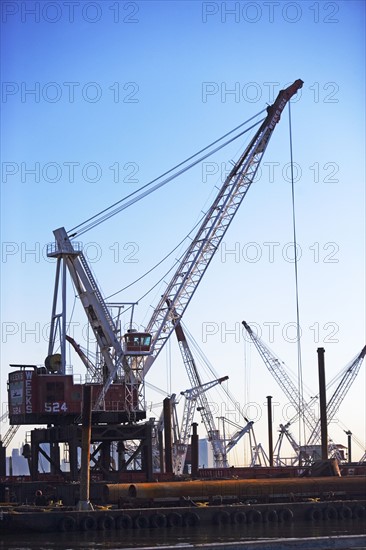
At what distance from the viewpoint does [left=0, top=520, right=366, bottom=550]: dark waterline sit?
2334 inches

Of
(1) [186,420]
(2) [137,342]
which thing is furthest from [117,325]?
(1) [186,420]

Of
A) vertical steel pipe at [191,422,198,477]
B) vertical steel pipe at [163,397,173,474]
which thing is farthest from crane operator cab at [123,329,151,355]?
vertical steel pipe at [191,422,198,477]

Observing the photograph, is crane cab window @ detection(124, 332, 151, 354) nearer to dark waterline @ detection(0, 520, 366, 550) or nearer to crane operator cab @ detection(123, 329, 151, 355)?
crane operator cab @ detection(123, 329, 151, 355)

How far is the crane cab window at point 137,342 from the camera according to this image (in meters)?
92.4

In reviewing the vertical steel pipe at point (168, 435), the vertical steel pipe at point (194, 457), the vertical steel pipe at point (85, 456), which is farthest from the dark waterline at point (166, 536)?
the vertical steel pipe at point (168, 435)

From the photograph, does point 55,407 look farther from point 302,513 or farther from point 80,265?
point 302,513

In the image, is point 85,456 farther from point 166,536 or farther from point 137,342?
point 137,342

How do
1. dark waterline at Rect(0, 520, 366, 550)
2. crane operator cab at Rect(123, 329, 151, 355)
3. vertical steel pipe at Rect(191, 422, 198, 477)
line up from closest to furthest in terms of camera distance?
dark waterline at Rect(0, 520, 366, 550)
vertical steel pipe at Rect(191, 422, 198, 477)
crane operator cab at Rect(123, 329, 151, 355)

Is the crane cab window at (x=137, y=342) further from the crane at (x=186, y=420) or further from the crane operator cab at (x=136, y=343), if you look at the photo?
the crane at (x=186, y=420)

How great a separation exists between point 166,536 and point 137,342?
3135 centimetres

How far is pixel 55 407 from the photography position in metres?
87.8

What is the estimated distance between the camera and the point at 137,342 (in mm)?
92625

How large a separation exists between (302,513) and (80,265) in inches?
1300

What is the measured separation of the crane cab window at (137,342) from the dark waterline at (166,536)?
2703 centimetres
